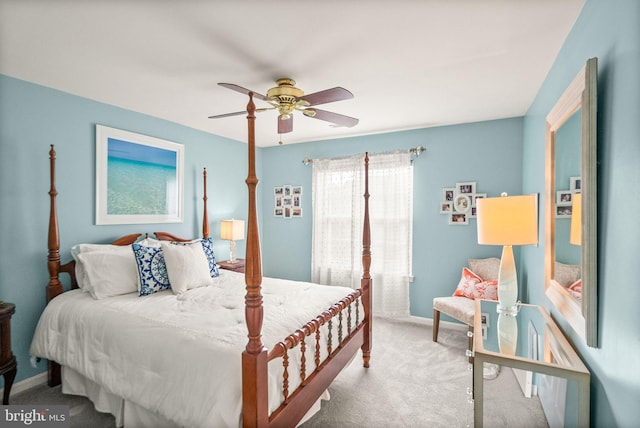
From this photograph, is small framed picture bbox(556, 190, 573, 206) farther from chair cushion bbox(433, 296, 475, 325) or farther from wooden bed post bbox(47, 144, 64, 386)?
wooden bed post bbox(47, 144, 64, 386)

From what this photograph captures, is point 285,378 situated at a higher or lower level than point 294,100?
lower

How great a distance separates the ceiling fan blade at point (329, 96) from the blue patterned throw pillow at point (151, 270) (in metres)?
1.86

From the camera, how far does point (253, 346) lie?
1.47 metres

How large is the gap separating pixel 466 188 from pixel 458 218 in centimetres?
37

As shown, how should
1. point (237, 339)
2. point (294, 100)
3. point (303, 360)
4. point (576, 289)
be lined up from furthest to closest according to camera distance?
1. point (294, 100)
2. point (303, 360)
3. point (237, 339)
4. point (576, 289)

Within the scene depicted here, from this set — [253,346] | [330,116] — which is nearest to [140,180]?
[330,116]

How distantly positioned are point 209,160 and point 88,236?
1.70 meters

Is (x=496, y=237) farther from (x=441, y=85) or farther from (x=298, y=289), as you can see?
(x=298, y=289)

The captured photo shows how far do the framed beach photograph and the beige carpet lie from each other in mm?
1631

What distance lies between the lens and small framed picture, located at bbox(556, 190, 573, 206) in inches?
63.7

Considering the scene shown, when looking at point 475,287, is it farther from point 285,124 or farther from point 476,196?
point 285,124

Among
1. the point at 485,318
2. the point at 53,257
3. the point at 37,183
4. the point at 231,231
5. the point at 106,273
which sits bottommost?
the point at 485,318

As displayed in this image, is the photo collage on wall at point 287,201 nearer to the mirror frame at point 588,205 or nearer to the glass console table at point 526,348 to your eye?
the glass console table at point 526,348

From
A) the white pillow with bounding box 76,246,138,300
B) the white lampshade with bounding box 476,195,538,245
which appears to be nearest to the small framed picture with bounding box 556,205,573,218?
the white lampshade with bounding box 476,195,538,245
